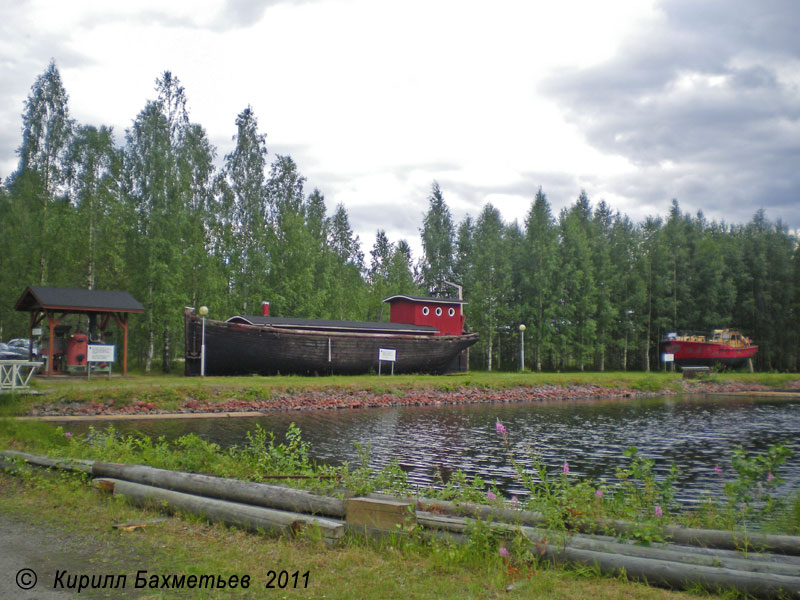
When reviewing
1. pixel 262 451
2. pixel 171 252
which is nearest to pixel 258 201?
pixel 171 252

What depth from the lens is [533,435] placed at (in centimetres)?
1753

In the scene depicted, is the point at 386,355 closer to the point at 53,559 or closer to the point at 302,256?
the point at 302,256

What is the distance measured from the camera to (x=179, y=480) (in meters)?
7.17

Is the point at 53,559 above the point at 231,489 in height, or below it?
below

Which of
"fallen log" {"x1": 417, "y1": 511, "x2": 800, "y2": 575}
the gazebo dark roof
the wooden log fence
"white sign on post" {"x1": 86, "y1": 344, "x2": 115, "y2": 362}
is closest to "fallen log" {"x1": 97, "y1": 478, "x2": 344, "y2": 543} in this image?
the wooden log fence

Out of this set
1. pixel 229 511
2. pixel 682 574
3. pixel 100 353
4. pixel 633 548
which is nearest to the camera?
pixel 682 574

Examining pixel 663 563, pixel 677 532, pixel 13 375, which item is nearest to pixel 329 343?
pixel 13 375

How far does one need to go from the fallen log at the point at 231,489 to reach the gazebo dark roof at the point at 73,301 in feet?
62.9

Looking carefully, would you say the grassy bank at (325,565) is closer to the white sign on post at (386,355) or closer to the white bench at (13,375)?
the white bench at (13,375)

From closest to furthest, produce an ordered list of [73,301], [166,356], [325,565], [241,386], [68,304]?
1. [325,565]
2. [241,386]
3. [68,304]
4. [73,301]
5. [166,356]

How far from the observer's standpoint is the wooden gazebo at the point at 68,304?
24156 mm

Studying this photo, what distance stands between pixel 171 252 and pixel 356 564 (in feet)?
103

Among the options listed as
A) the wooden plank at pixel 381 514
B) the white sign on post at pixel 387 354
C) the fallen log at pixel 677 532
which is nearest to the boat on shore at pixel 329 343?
the white sign on post at pixel 387 354

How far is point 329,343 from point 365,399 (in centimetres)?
622
